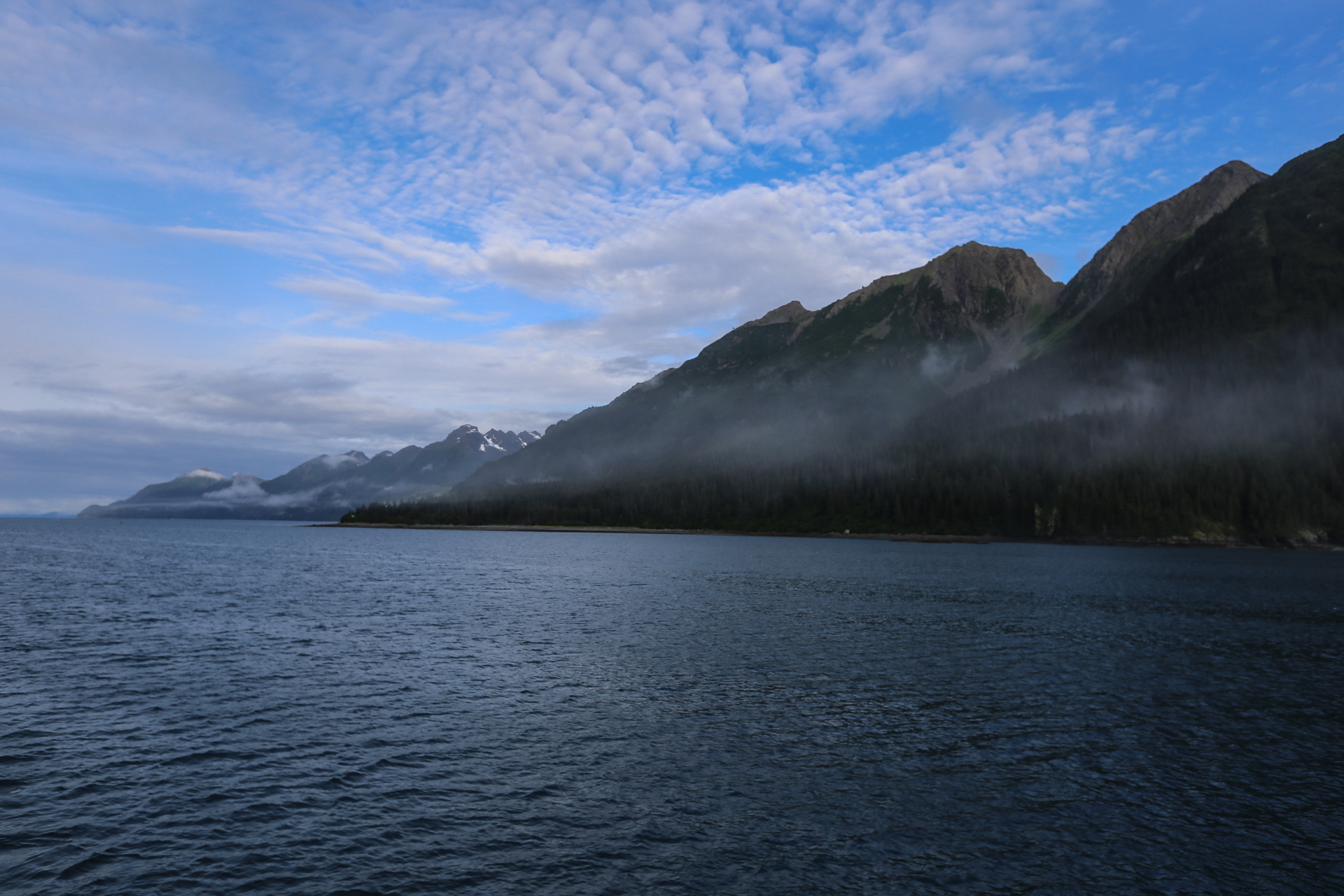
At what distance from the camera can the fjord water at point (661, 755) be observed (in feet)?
78.3

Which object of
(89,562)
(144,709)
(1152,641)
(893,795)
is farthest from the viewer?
(89,562)

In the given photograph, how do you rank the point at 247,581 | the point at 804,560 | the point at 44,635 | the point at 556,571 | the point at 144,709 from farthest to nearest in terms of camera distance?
the point at 804,560 → the point at 556,571 → the point at 247,581 → the point at 44,635 → the point at 144,709

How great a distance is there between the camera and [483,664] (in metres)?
54.6

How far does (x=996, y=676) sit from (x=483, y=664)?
39841 mm

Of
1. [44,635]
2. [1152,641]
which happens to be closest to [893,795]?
[1152,641]

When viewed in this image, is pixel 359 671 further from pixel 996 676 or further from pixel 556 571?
pixel 556 571

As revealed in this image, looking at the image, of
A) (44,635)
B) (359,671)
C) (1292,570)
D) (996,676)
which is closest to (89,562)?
(44,635)

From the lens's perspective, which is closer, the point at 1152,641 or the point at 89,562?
the point at 1152,641

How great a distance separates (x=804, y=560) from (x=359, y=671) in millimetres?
139246

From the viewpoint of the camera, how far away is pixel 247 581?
116m

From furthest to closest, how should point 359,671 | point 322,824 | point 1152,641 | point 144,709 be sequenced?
point 1152,641, point 359,671, point 144,709, point 322,824

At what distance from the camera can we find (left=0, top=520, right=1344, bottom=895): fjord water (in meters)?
23.9

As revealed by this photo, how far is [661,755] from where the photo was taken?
34.7m

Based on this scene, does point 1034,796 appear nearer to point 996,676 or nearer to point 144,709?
point 996,676
